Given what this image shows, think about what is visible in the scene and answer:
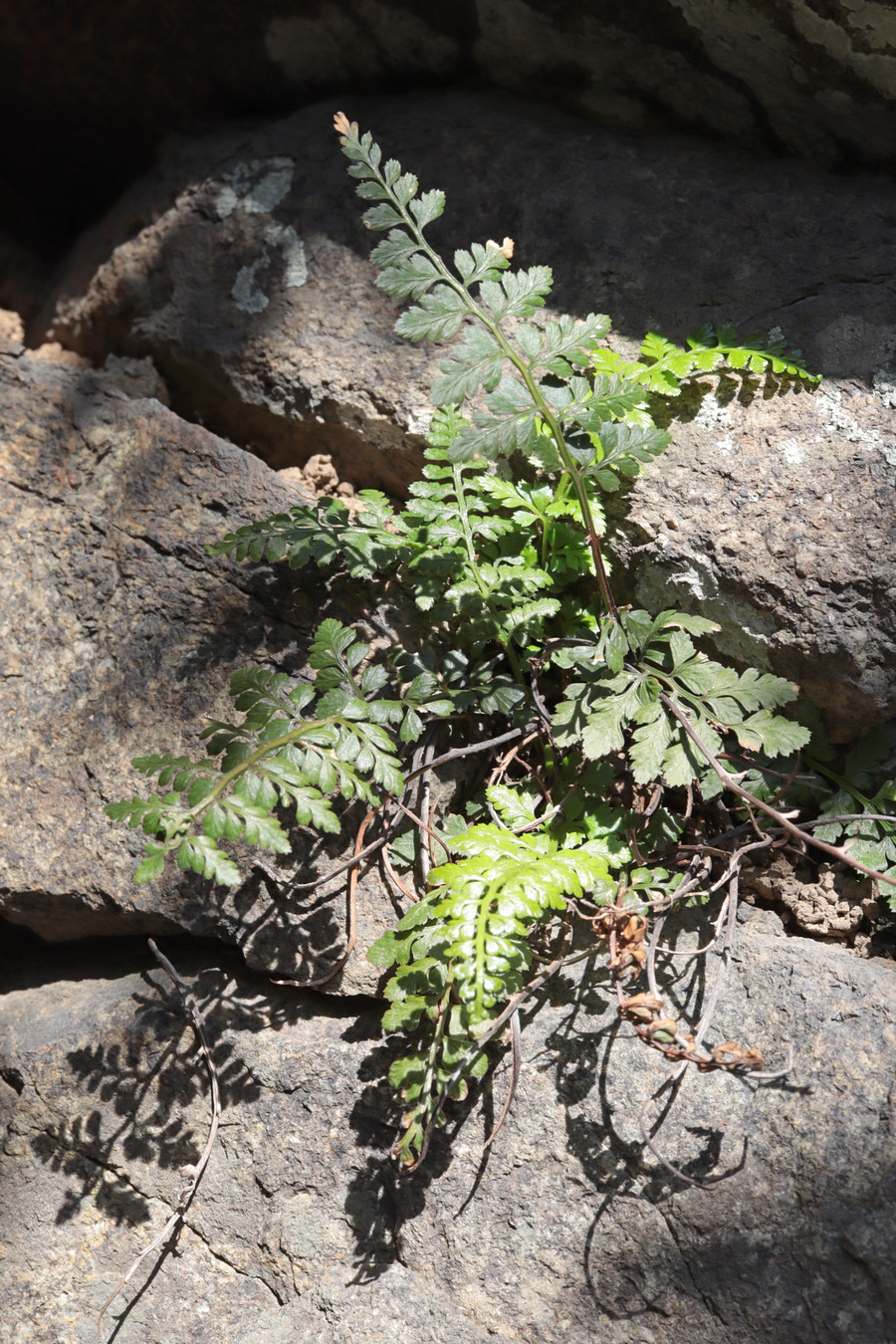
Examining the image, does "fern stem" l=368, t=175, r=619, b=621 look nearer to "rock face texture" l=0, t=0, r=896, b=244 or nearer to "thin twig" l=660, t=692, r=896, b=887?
"thin twig" l=660, t=692, r=896, b=887

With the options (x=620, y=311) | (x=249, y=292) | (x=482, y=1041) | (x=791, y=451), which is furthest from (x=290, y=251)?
(x=482, y=1041)

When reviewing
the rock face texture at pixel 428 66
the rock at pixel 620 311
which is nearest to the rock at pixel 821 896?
the rock at pixel 620 311

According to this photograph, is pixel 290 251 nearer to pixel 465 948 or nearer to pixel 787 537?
pixel 787 537

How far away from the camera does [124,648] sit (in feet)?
9.34

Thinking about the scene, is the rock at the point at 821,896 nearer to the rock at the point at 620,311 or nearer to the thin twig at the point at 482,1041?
the rock at the point at 620,311

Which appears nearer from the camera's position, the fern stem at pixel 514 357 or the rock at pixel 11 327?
the fern stem at pixel 514 357

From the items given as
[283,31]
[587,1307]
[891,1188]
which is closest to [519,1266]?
[587,1307]

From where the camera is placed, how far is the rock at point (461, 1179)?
2.13 metres

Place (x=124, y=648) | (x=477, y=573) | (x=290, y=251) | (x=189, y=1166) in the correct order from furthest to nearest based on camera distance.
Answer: (x=290, y=251)
(x=124, y=648)
(x=477, y=573)
(x=189, y=1166)

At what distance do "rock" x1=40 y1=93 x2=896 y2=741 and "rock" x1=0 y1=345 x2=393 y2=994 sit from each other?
1.42ft

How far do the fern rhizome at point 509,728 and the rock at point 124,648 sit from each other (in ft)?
0.52

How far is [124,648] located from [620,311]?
6.31 ft

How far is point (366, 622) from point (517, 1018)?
4.03 feet

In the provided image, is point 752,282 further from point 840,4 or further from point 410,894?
point 410,894
